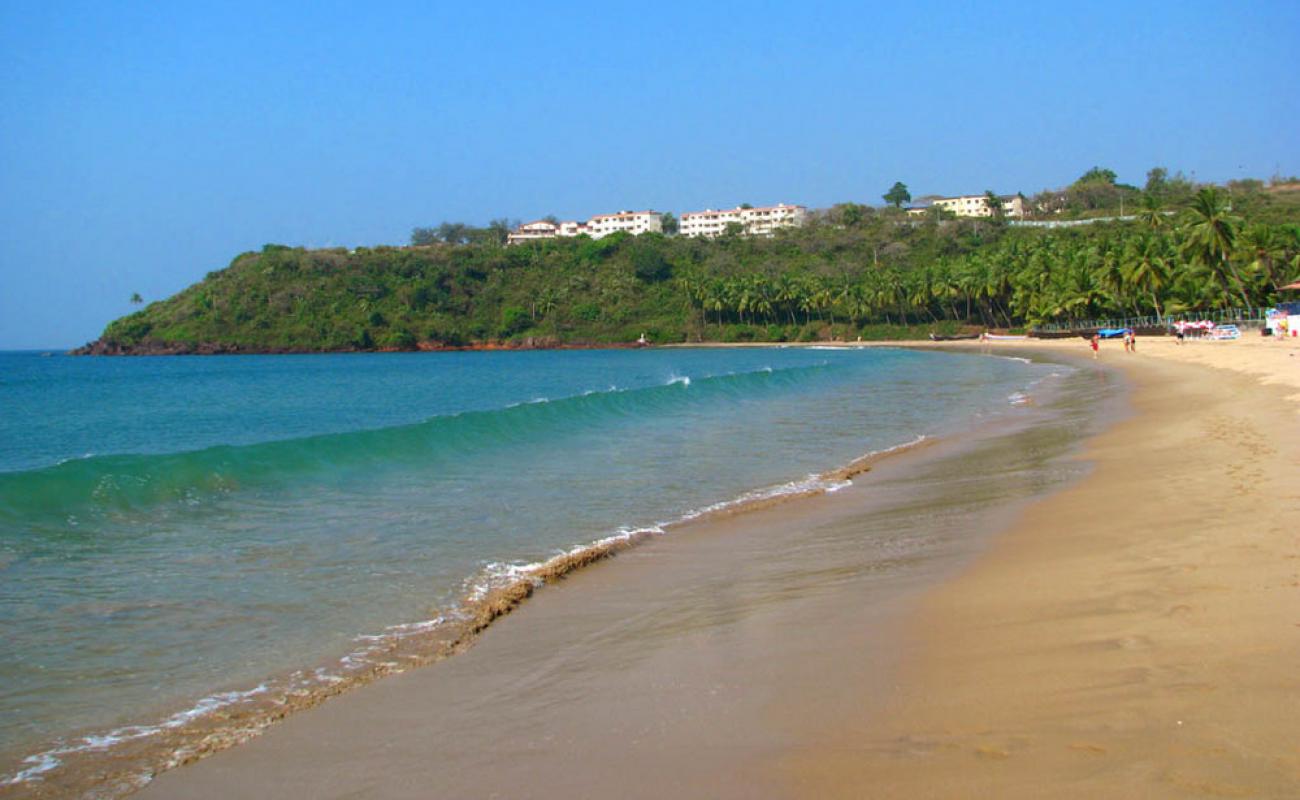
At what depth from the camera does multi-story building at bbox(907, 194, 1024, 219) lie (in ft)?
526

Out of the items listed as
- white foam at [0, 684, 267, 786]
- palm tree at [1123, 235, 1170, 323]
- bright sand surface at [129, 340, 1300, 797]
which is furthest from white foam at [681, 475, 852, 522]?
palm tree at [1123, 235, 1170, 323]

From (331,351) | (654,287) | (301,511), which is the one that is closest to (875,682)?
(301,511)

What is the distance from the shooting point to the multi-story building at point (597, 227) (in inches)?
6836

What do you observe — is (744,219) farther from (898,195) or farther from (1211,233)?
(1211,233)

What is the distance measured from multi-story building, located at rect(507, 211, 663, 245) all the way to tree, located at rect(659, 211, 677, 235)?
2.20ft

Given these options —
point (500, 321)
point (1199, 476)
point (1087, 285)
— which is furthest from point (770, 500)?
point (500, 321)

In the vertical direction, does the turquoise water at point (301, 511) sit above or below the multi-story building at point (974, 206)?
below

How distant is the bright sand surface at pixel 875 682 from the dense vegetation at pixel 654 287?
84.2m

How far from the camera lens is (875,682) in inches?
227

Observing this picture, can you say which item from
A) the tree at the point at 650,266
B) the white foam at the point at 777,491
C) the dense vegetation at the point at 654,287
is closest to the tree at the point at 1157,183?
the dense vegetation at the point at 654,287

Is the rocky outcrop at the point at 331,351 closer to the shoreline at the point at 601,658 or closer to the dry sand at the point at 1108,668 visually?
the shoreline at the point at 601,658

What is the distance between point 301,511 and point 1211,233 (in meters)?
54.4

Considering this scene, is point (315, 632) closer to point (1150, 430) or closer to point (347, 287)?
point (1150, 430)

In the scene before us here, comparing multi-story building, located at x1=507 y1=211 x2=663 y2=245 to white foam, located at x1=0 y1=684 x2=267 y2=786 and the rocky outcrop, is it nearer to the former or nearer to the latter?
the rocky outcrop
